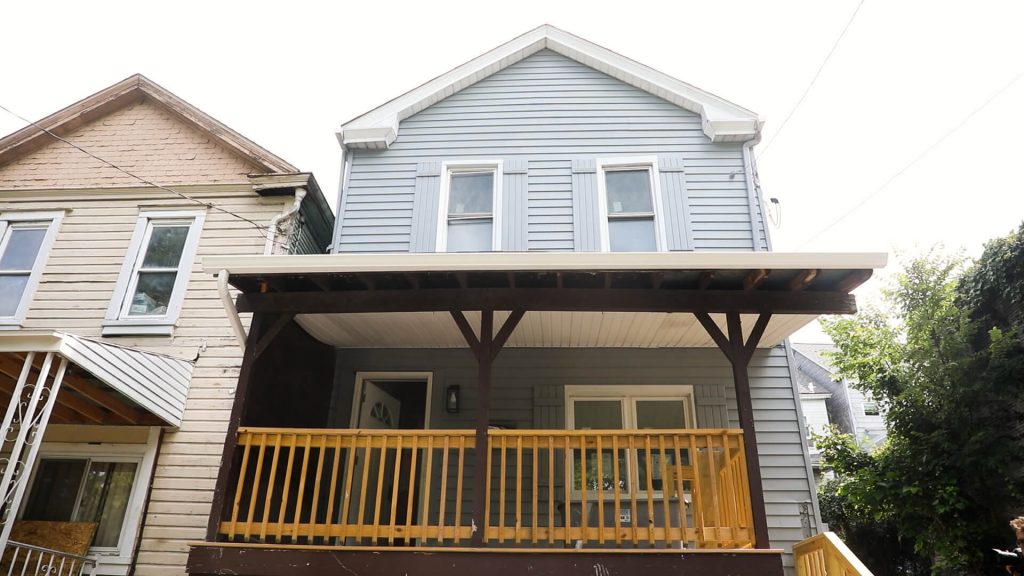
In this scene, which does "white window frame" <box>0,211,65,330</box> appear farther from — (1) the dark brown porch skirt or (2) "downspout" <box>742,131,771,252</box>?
(2) "downspout" <box>742,131,771,252</box>

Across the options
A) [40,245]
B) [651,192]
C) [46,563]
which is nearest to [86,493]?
[46,563]

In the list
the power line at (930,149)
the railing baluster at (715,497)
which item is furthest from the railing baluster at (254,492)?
the power line at (930,149)

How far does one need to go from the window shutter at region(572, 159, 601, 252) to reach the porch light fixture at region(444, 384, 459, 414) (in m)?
2.25

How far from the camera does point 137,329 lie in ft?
21.9

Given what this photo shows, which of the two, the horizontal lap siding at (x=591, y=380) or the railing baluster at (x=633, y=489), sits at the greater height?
the horizontal lap siding at (x=591, y=380)

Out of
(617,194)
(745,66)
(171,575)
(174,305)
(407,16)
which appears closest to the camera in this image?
(171,575)

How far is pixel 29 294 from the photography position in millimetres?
7125

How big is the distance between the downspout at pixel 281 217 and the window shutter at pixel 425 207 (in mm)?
1423

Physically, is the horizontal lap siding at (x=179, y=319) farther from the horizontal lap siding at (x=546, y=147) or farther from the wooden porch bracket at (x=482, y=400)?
the wooden porch bracket at (x=482, y=400)

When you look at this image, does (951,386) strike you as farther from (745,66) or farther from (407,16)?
(407,16)


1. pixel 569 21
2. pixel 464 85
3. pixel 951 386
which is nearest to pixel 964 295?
pixel 951 386

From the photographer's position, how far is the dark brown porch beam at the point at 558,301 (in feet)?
15.9

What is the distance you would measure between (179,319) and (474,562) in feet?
15.2

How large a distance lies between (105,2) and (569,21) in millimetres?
6597
